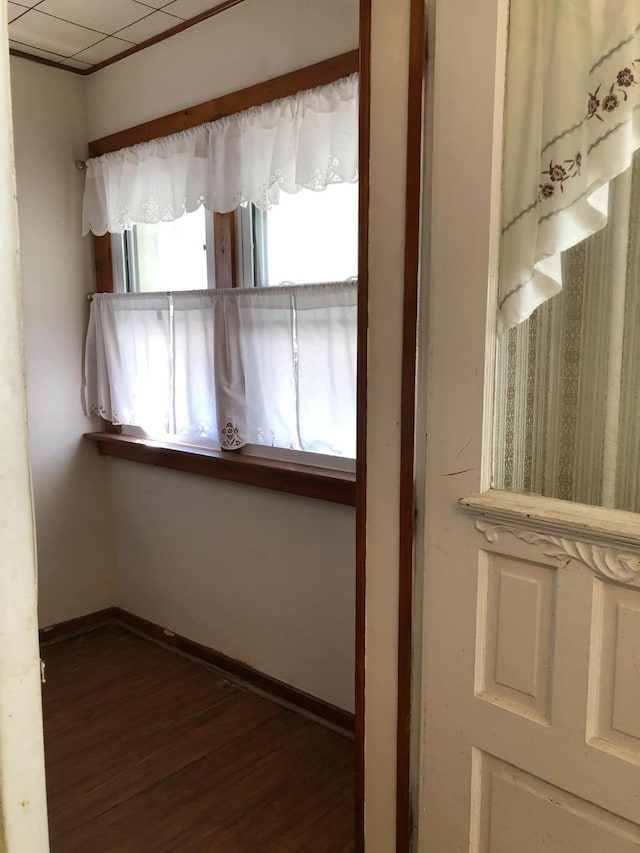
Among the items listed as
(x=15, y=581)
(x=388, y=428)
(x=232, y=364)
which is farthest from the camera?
(x=232, y=364)

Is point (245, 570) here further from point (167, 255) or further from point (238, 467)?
point (167, 255)

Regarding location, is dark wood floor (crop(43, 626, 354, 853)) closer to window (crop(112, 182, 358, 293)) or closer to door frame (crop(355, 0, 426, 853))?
door frame (crop(355, 0, 426, 853))

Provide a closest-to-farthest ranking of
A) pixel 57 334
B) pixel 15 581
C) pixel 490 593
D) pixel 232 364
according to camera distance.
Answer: pixel 15 581, pixel 490 593, pixel 232 364, pixel 57 334

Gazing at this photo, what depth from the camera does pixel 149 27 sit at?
253cm

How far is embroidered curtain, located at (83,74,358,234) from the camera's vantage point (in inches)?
80.4

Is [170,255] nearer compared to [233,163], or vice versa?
[233,163]

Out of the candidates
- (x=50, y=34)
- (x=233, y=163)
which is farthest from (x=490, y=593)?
(x=50, y=34)

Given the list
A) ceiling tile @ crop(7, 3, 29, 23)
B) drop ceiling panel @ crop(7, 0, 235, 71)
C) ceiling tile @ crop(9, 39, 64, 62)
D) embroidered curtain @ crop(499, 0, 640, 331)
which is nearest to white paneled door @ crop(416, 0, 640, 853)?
embroidered curtain @ crop(499, 0, 640, 331)

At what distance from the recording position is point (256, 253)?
247 cm

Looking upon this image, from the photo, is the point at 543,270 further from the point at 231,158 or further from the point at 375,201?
the point at 231,158

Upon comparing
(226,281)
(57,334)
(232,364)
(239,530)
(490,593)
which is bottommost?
(239,530)

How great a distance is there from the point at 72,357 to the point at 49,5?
54.1 inches

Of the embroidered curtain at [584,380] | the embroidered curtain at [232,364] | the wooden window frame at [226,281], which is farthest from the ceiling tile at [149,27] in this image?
the embroidered curtain at [584,380]

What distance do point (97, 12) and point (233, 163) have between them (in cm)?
75
